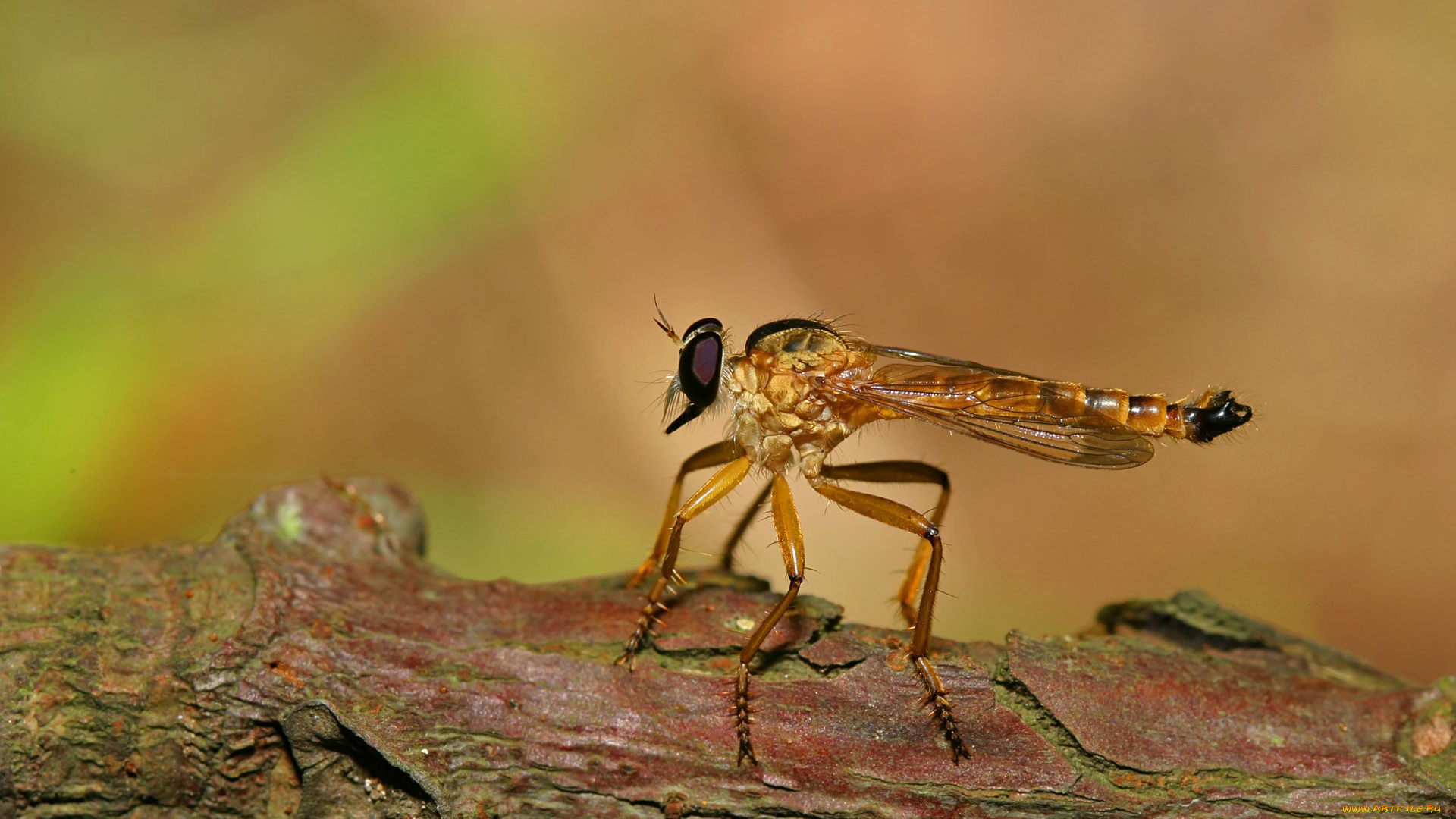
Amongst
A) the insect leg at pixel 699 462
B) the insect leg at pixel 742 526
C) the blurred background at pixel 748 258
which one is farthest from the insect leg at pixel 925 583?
the blurred background at pixel 748 258

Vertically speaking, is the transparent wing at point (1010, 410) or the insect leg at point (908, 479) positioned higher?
the transparent wing at point (1010, 410)

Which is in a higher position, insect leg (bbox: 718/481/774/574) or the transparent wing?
the transparent wing

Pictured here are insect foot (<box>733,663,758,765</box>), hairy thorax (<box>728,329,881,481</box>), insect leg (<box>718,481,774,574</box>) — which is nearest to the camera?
insect foot (<box>733,663,758,765</box>)

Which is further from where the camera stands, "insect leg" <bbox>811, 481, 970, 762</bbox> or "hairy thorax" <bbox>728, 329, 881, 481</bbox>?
"hairy thorax" <bbox>728, 329, 881, 481</bbox>

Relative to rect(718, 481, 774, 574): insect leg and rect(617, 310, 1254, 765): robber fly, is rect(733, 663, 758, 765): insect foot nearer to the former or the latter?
rect(617, 310, 1254, 765): robber fly

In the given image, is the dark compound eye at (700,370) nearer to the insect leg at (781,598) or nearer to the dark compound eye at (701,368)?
the dark compound eye at (701,368)

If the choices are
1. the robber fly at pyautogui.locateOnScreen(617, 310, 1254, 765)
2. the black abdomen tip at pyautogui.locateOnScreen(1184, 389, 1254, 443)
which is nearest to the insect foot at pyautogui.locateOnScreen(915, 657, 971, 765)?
the robber fly at pyautogui.locateOnScreen(617, 310, 1254, 765)

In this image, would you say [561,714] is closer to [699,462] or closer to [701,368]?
[699,462]
